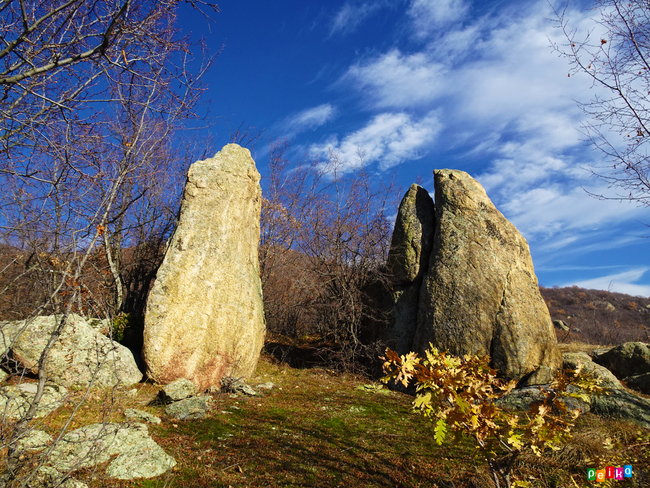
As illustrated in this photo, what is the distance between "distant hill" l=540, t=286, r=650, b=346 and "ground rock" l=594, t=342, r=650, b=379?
712 centimetres

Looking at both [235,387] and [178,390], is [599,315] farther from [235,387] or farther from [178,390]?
[178,390]

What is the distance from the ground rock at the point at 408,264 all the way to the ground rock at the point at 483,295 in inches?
17.3

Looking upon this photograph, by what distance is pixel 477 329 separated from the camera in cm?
854

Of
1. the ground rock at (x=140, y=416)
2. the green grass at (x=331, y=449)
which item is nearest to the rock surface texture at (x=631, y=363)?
the green grass at (x=331, y=449)

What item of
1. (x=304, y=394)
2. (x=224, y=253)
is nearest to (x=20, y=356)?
(x=224, y=253)

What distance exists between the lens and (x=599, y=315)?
2848cm

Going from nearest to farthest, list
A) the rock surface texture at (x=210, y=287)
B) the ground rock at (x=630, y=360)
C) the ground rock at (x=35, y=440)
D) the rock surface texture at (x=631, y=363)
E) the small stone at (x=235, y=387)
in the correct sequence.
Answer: the ground rock at (x=35, y=440) → the rock surface texture at (x=210, y=287) → the small stone at (x=235, y=387) → the rock surface texture at (x=631, y=363) → the ground rock at (x=630, y=360)

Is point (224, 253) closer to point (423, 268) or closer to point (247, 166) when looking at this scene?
point (247, 166)

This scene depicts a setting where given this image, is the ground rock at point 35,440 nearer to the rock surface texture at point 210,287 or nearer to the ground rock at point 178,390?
the ground rock at point 178,390

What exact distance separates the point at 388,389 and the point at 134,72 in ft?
26.2

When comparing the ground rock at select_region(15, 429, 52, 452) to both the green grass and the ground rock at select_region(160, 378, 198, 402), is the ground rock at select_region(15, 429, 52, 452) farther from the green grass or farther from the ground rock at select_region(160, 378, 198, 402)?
the ground rock at select_region(160, 378, 198, 402)

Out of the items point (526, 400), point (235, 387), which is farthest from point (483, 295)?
point (235, 387)

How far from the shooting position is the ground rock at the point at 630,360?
34.8ft

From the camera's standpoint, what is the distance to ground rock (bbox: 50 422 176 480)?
157 inches
